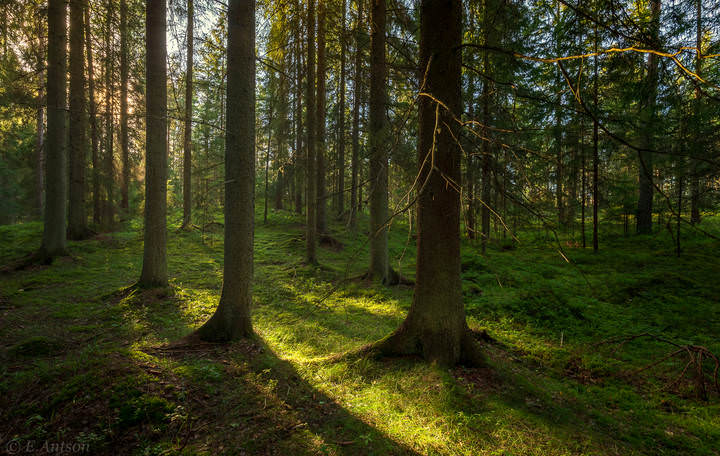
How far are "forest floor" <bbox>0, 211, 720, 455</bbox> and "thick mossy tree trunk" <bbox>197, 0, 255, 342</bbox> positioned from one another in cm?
53

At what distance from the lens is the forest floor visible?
2.88 metres

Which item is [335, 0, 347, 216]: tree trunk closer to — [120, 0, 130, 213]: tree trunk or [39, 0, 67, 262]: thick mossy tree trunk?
[120, 0, 130, 213]: tree trunk

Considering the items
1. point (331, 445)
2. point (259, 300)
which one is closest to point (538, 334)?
point (331, 445)

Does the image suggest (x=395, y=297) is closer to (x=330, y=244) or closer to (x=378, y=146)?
(x=378, y=146)

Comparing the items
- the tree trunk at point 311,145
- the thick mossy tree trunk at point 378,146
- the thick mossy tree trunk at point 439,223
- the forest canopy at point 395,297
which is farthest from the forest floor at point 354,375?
the tree trunk at point 311,145

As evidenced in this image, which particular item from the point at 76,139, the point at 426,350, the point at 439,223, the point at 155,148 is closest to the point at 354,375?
the point at 426,350

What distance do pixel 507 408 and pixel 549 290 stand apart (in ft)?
17.2

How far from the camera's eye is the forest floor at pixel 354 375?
2.88m

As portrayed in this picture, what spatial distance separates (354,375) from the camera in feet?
13.5

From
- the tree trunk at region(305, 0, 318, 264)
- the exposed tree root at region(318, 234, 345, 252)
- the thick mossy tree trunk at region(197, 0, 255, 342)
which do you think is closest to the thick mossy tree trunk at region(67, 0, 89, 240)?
the tree trunk at region(305, 0, 318, 264)

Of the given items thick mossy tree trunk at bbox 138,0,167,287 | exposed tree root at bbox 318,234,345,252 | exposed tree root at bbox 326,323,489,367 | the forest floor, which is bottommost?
the forest floor

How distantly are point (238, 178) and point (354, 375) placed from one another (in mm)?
3446

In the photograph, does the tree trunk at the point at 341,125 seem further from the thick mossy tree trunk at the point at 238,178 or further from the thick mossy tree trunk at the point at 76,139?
the thick mossy tree trunk at the point at 76,139

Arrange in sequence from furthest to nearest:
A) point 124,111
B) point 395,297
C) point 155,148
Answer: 1. point 124,111
2. point 395,297
3. point 155,148
